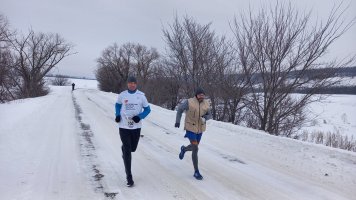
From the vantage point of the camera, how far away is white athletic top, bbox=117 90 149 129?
635 centimetres

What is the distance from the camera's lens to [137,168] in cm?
748

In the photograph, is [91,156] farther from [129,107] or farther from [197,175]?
[197,175]

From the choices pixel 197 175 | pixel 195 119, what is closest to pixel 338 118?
pixel 195 119

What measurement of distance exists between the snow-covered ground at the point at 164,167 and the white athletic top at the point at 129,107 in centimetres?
103

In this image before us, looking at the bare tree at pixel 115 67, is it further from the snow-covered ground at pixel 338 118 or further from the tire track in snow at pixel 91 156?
the tire track in snow at pixel 91 156

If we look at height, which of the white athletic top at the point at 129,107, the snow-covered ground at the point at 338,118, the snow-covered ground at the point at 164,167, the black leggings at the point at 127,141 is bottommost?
the snow-covered ground at the point at 338,118

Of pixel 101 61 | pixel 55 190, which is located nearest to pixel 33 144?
pixel 55 190

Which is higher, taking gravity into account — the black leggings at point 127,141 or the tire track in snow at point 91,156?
the black leggings at point 127,141

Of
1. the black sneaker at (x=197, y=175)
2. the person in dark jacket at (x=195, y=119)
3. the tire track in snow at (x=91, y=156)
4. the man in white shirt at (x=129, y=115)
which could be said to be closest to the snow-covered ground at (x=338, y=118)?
the tire track in snow at (x=91, y=156)

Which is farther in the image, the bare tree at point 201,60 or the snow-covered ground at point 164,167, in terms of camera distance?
the bare tree at point 201,60

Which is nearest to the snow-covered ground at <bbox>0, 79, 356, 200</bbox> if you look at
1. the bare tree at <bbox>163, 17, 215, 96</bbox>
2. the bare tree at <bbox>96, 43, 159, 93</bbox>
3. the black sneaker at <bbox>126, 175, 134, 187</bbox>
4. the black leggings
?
the black sneaker at <bbox>126, 175, 134, 187</bbox>

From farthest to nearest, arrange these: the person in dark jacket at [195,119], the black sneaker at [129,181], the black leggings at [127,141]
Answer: the person in dark jacket at [195,119]
the black leggings at [127,141]
the black sneaker at [129,181]

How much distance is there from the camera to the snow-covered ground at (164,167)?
5.86 m

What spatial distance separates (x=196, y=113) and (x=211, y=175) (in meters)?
1.29
